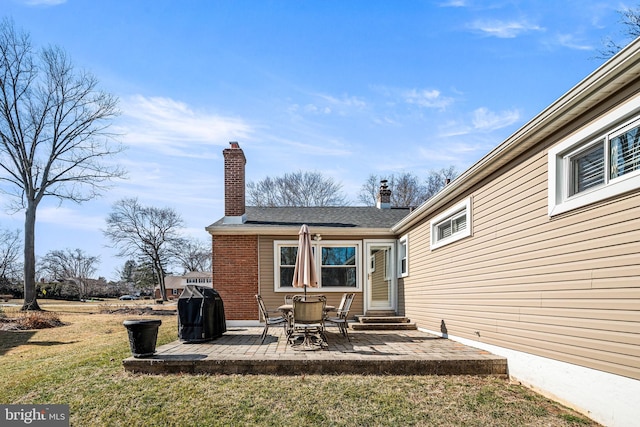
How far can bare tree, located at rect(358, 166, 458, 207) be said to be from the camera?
2892 cm

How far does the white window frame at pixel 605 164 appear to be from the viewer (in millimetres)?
3352

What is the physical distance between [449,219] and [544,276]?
3.22 meters

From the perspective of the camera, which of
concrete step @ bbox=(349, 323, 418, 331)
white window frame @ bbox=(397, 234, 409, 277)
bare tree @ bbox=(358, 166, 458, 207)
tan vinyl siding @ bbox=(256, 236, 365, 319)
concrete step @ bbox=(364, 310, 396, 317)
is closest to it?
concrete step @ bbox=(349, 323, 418, 331)

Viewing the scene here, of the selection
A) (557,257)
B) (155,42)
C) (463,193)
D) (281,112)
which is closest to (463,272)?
(463,193)

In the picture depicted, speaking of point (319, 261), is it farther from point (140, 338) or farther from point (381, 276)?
point (140, 338)

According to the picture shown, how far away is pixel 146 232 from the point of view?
36.4 metres

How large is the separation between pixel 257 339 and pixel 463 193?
4986 millimetres

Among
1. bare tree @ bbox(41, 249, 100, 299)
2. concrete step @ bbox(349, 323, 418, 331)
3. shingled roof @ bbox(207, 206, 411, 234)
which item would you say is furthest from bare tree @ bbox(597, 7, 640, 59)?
bare tree @ bbox(41, 249, 100, 299)

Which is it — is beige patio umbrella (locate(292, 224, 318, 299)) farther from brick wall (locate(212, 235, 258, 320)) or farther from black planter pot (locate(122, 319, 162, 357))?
black planter pot (locate(122, 319, 162, 357))

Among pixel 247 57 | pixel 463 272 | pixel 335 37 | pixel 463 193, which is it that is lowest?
pixel 463 272

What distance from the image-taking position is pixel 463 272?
6805mm

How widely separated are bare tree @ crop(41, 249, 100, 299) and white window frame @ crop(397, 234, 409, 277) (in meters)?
45.9

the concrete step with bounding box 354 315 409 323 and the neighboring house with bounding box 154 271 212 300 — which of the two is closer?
the concrete step with bounding box 354 315 409 323

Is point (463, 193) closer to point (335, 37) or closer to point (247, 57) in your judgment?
point (335, 37)
